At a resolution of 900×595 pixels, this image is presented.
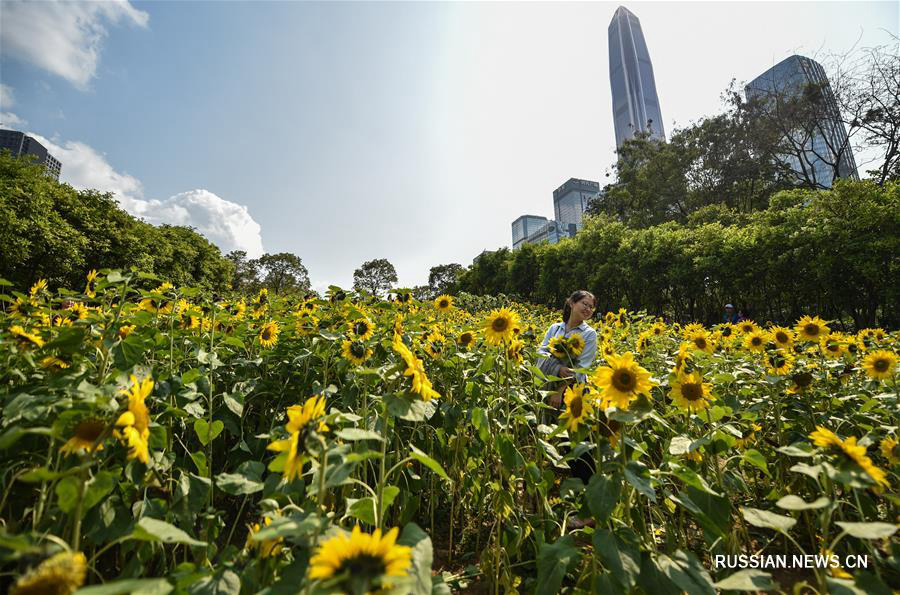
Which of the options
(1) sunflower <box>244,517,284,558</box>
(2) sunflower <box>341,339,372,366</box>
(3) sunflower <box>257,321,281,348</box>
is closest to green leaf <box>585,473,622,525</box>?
(1) sunflower <box>244,517,284,558</box>

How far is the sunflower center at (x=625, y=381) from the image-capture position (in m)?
1.41

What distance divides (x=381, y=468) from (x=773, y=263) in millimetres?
9952

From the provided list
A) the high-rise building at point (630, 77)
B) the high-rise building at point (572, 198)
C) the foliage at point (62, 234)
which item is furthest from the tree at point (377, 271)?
the high-rise building at point (630, 77)

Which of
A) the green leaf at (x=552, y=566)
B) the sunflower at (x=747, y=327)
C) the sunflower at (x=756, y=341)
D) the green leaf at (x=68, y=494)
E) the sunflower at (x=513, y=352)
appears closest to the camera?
the green leaf at (x=68, y=494)

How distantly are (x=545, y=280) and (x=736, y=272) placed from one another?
8233 millimetres

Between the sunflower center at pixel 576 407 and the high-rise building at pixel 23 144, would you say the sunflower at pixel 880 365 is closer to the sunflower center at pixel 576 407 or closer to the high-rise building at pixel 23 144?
the sunflower center at pixel 576 407

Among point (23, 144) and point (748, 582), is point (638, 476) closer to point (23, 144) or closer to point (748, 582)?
point (748, 582)

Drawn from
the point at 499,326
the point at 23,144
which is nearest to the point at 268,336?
the point at 499,326

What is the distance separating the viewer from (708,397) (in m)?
1.72

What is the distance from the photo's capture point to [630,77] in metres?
118

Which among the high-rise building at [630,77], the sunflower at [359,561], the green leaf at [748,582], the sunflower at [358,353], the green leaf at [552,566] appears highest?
the high-rise building at [630,77]

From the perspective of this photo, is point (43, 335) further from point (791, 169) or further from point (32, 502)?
point (791, 169)

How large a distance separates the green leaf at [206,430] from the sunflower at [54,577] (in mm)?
873

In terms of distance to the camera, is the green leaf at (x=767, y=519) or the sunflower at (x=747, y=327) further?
the sunflower at (x=747, y=327)
